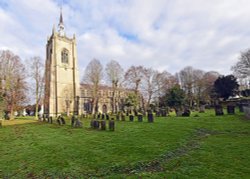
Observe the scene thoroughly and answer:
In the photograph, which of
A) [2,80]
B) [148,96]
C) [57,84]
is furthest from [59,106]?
[148,96]

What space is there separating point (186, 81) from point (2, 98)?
4260 centimetres

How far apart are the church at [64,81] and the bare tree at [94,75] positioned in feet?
6.26

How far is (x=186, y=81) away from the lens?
169 ft

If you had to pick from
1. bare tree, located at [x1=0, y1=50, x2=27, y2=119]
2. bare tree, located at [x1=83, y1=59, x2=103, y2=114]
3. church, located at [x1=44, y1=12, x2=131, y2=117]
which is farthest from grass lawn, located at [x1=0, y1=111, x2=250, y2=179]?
church, located at [x1=44, y1=12, x2=131, y2=117]

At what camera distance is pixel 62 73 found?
174ft

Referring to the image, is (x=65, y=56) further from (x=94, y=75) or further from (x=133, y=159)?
(x=133, y=159)

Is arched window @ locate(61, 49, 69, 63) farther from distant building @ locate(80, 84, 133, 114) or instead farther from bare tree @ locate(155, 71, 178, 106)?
bare tree @ locate(155, 71, 178, 106)

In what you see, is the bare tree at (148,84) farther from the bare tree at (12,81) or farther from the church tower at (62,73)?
the bare tree at (12,81)

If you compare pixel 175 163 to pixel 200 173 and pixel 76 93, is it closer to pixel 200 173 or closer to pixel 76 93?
pixel 200 173

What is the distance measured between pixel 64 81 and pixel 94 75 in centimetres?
1444

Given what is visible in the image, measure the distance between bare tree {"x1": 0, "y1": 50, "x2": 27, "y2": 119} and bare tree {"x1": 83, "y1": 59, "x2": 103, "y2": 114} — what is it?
45.5 ft

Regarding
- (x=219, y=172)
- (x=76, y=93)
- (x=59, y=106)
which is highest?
(x=76, y=93)

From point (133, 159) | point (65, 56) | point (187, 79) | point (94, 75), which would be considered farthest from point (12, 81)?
point (187, 79)

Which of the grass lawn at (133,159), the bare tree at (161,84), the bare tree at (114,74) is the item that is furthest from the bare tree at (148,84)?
the grass lawn at (133,159)
